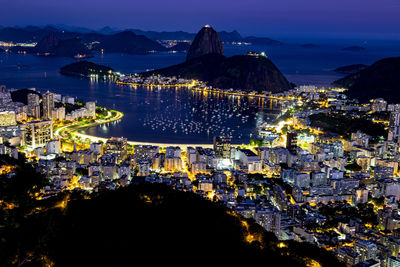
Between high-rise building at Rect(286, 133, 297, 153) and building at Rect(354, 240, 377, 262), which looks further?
high-rise building at Rect(286, 133, 297, 153)

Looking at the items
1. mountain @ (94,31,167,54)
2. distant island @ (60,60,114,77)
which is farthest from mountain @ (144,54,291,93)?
mountain @ (94,31,167,54)

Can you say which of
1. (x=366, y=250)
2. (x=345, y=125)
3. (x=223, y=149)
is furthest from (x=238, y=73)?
(x=366, y=250)


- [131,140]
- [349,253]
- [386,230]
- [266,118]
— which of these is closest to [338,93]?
[266,118]

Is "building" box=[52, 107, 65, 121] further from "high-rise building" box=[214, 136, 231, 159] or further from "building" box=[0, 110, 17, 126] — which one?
"high-rise building" box=[214, 136, 231, 159]

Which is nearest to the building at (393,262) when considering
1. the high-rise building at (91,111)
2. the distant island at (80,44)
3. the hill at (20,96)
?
the high-rise building at (91,111)

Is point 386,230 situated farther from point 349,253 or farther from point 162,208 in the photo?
point 162,208

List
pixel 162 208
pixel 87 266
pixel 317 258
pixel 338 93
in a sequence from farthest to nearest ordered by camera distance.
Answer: pixel 338 93
pixel 162 208
pixel 317 258
pixel 87 266

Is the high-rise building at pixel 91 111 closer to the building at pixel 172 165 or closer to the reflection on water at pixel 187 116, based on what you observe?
the reflection on water at pixel 187 116
